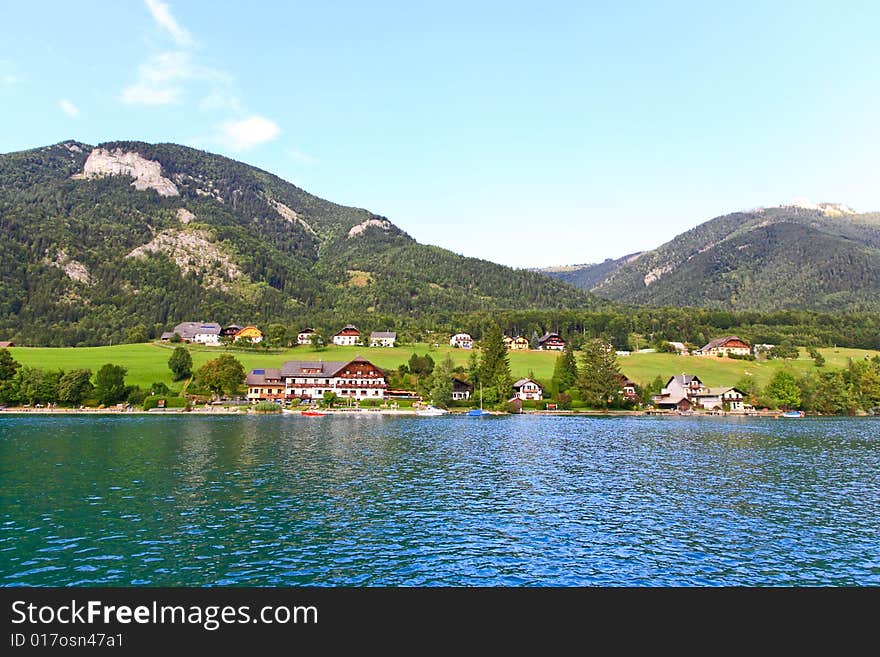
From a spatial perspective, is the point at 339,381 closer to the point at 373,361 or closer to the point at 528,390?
the point at 373,361

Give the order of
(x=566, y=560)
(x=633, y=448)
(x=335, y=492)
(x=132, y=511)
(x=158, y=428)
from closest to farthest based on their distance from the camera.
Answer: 1. (x=566, y=560)
2. (x=132, y=511)
3. (x=335, y=492)
4. (x=633, y=448)
5. (x=158, y=428)

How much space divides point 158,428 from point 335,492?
2427 inches

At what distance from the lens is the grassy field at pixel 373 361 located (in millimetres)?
156000

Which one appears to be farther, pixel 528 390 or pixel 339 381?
pixel 339 381

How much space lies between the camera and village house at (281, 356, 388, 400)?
15825cm

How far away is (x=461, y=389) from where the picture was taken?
15500cm

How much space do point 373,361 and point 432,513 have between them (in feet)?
462

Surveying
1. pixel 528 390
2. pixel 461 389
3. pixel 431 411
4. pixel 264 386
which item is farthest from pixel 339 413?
pixel 528 390

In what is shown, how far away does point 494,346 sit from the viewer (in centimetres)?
15662

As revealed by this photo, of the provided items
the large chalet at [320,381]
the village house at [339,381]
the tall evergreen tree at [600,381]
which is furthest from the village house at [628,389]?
the large chalet at [320,381]

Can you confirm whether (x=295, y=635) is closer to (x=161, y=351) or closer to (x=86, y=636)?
(x=86, y=636)

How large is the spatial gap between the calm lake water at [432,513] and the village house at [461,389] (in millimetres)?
76260

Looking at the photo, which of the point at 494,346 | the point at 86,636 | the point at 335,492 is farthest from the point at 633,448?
the point at 494,346

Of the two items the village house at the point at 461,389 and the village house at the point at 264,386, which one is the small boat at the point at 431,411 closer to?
the village house at the point at 461,389
